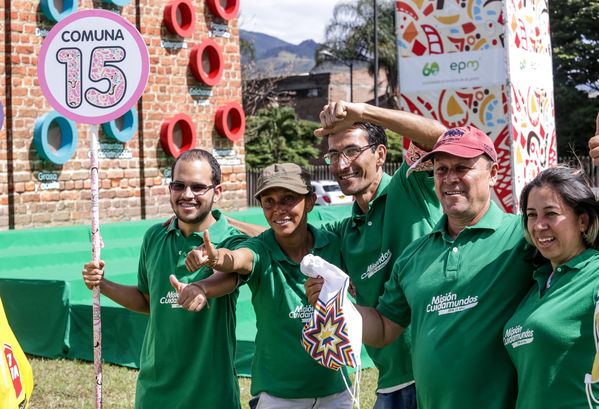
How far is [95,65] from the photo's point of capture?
4.92 metres

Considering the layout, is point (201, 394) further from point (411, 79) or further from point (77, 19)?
point (411, 79)

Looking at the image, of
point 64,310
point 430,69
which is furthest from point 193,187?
point 64,310

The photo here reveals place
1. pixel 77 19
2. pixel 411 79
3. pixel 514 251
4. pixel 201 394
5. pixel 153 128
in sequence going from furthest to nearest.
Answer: pixel 153 128, pixel 411 79, pixel 77 19, pixel 201 394, pixel 514 251

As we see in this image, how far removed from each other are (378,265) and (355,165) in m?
0.48

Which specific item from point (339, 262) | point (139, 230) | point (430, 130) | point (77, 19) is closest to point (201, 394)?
point (339, 262)

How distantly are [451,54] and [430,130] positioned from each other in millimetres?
4062

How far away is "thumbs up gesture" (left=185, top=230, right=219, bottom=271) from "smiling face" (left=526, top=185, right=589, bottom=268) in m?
1.23

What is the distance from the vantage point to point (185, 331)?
12.8ft

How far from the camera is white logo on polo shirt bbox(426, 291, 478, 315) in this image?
9.73 feet

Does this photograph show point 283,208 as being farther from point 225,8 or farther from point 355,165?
point 225,8

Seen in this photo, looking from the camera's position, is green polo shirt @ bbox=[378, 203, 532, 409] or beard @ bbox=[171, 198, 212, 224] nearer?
green polo shirt @ bbox=[378, 203, 532, 409]

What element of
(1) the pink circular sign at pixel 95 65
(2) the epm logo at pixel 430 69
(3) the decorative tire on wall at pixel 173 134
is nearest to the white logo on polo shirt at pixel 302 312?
(1) the pink circular sign at pixel 95 65

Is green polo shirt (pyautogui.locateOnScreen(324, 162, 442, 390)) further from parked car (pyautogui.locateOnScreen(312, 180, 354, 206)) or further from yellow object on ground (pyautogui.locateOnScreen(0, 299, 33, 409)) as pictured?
parked car (pyautogui.locateOnScreen(312, 180, 354, 206))

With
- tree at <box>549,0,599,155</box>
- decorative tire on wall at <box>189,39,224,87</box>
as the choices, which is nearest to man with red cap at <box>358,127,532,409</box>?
decorative tire on wall at <box>189,39,224,87</box>
